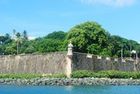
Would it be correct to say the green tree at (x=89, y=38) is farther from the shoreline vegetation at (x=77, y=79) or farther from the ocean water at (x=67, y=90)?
the ocean water at (x=67, y=90)

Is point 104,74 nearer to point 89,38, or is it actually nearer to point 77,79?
point 77,79

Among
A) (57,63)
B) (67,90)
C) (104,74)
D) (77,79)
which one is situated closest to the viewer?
(67,90)

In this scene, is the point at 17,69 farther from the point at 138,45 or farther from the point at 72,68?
the point at 138,45

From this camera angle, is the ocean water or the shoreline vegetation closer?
the ocean water

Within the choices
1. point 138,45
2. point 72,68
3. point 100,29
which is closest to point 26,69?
point 72,68

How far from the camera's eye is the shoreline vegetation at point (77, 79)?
4041cm

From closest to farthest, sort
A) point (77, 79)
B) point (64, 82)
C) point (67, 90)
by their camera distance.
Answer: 1. point (67, 90)
2. point (64, 82)
3. point (77, 79)

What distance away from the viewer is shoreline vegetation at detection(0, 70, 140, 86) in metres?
40.4

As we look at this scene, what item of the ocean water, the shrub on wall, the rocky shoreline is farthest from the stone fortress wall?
the ocean water

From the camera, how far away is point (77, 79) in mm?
41656

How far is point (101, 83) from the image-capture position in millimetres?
41250

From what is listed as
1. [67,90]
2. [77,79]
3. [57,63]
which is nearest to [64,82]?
[77,79]

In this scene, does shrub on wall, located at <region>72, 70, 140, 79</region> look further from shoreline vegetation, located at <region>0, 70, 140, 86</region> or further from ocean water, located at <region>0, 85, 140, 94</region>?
ocean water, located at <region>0, 85, 140, 94</region>

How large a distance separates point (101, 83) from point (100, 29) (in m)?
27.3
